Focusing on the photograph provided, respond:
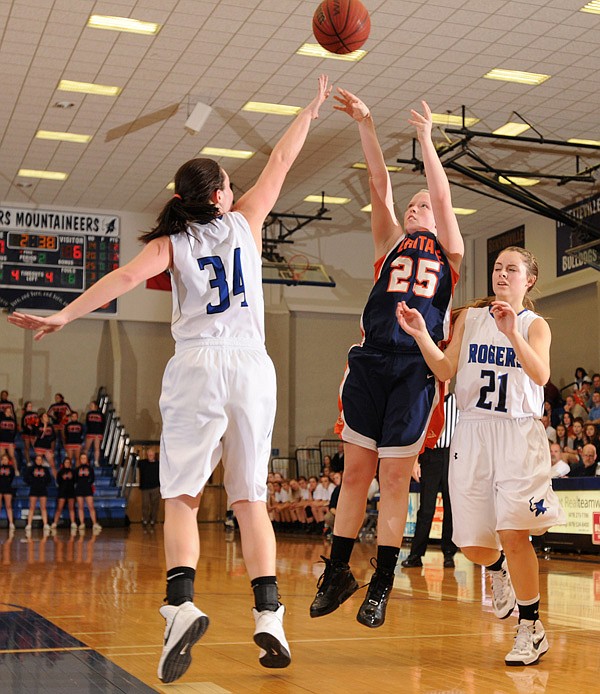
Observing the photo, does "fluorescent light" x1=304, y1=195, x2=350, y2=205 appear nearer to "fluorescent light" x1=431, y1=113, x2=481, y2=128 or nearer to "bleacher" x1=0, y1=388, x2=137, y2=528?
"fluorescent light" x1=431, y1=113, x2=481, y2=128

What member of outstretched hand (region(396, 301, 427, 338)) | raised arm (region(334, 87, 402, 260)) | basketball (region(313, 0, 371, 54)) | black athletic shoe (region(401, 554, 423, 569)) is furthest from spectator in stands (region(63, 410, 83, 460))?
outstretched hand (region(396, 301, 427, 338))

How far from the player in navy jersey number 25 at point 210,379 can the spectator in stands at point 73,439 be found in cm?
1945

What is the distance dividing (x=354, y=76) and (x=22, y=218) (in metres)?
10.6

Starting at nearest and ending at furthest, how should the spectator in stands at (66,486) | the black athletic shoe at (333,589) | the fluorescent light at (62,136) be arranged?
the black athletic shoe at (333,589) → the fluorescent light at (62,136) → the spectator in stands at (66,486)

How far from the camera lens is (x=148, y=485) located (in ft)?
74.4

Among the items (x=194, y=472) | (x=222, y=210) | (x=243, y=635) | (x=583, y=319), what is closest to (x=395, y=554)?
(x=243, y=635)

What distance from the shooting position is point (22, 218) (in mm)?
23266

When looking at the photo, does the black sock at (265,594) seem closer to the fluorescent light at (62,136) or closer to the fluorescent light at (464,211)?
the fluorescent light at (62,136)

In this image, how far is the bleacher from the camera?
21.8 meters

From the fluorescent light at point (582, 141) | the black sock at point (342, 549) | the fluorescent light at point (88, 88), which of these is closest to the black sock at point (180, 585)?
the black sock at point (342, 549)

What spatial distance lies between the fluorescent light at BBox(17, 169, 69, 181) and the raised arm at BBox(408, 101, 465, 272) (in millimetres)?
17528

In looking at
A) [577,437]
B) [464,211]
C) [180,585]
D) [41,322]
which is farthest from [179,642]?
[464,211]

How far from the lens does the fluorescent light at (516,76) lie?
15570 millimetres

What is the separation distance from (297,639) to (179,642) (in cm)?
160
